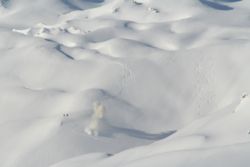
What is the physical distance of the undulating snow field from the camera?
13.7 metres

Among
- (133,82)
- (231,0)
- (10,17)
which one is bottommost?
(10,17)

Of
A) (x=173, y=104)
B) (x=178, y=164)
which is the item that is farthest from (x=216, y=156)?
(x=173, y=104)

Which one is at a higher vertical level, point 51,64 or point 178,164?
point 178,164

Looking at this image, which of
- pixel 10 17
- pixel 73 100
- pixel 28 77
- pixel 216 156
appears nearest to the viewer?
pixel 216 156

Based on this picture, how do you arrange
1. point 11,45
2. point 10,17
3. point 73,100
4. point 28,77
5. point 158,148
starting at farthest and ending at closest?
point 10,17 → point 11,45 → point 28,77 → point 73,100 → point 158,148

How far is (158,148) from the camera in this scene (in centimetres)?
1375

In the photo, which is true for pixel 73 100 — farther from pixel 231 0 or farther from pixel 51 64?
pixel 231 0

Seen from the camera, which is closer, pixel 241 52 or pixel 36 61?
pixel 241 52

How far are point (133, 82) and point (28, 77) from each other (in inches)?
200

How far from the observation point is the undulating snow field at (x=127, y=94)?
13.7 metres

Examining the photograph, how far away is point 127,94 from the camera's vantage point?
825 inches

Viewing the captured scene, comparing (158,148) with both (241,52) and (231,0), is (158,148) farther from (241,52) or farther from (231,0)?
(231,0)

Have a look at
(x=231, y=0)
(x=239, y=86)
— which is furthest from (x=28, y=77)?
(x=231, y=0)

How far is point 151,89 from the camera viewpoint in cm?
2120
